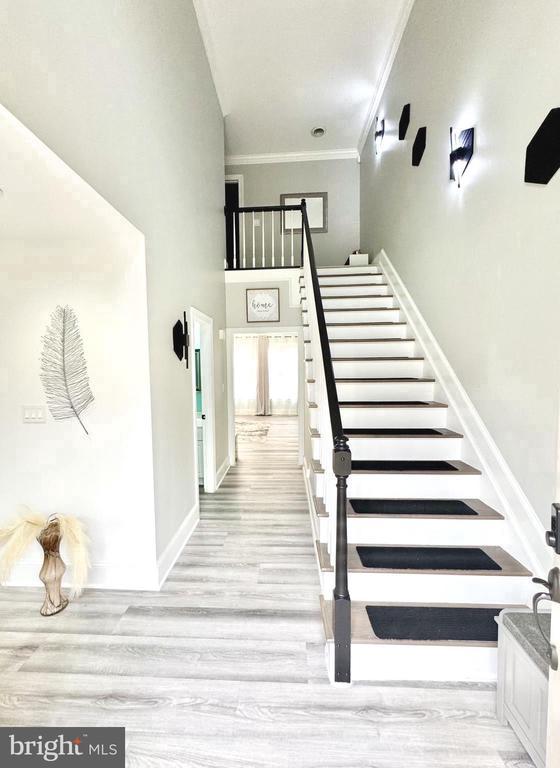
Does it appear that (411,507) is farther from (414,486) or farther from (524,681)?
(524,681)

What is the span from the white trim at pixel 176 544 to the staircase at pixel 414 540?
3.75 feet

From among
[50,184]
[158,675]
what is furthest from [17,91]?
[158,675]

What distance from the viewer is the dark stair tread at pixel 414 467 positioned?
91.4 inches

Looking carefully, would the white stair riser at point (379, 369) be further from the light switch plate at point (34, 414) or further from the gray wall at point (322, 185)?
the gray wall at point (322, 185)

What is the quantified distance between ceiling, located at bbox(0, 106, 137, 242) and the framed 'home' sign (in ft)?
10.5

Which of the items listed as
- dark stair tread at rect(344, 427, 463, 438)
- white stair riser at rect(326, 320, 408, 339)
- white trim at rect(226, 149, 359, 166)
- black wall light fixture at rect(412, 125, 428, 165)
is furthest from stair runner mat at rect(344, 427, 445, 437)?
white trim at rect(226, 149, 359, 166)

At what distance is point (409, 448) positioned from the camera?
259cm

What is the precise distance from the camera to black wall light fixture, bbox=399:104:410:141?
3.70 metres

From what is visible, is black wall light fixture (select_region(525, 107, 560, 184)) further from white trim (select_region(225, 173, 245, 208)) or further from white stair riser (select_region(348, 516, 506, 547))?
white trim (select_region(225, 173, 245, 208))

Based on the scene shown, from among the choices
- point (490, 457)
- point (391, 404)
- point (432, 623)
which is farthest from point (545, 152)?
point (432, 623)

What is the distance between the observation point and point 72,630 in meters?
2.05

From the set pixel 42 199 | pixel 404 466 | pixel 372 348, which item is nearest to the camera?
pixel 42 199

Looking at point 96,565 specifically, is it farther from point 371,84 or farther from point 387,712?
point 371,84

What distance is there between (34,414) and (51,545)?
2.79 feet
